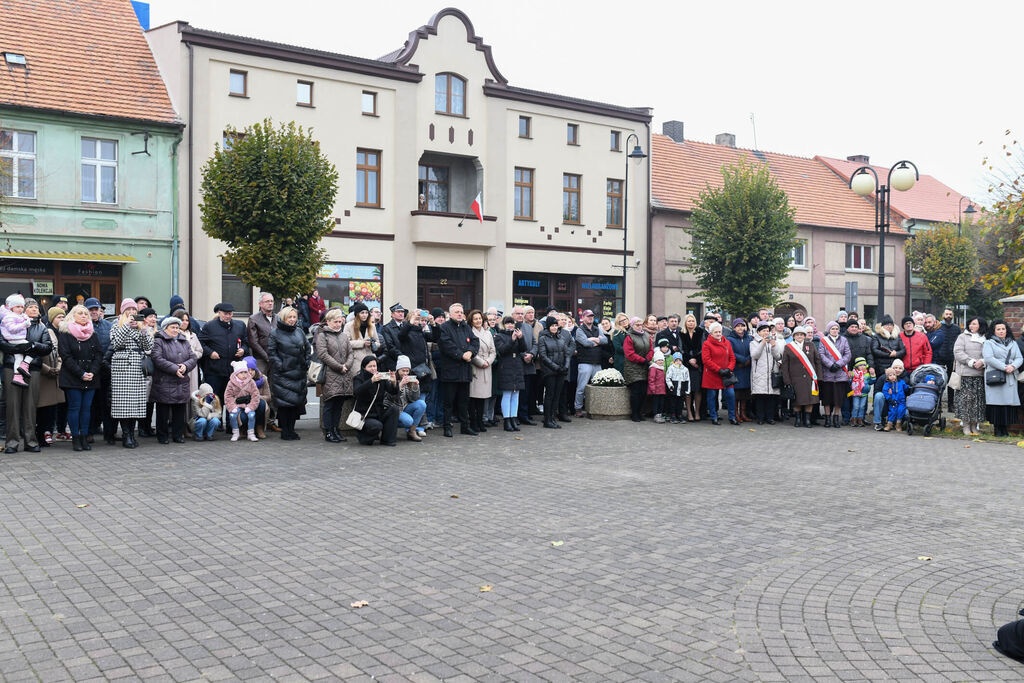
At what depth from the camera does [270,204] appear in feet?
71.6

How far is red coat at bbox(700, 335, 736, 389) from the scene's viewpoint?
1675cm

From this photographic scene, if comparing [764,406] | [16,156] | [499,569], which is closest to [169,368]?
[499,569]

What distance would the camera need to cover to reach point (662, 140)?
4344 cm

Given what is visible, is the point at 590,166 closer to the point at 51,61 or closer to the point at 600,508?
the point at 51,61

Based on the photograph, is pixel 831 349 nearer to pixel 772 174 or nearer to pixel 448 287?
pixel 448 287

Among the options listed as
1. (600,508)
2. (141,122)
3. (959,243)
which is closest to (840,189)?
(959,243)

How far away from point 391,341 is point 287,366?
161cm

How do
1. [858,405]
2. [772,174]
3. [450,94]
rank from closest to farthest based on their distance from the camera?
[858,405] → [450,94] → [772,174]

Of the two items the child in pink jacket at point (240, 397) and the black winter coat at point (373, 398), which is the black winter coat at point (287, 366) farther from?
the black winter coat at point (373, 398)

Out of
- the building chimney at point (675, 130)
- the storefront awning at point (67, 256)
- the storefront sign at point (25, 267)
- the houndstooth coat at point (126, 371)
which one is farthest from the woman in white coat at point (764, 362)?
the building chimney at point (675, 130)

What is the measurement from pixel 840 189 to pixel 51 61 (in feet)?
119

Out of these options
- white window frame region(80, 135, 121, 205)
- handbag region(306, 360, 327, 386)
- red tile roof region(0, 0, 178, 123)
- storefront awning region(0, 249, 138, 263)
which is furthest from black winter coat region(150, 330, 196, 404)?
red tile roof region(0, 0, 178, 123)

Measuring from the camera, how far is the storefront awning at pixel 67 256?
80.6 ft

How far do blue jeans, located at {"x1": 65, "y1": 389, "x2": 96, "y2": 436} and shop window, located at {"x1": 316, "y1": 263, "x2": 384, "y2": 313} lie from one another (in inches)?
695
